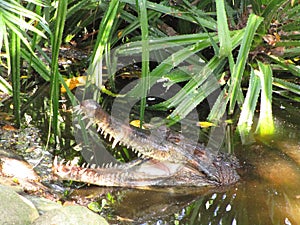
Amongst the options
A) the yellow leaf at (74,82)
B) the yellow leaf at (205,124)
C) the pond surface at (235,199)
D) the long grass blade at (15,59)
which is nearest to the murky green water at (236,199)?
the pond surface at (235,199)

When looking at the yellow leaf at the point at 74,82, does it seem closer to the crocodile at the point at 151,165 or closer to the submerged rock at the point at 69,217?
the crocodile at the point at 151,165

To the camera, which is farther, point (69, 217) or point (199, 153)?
point (199, 153)

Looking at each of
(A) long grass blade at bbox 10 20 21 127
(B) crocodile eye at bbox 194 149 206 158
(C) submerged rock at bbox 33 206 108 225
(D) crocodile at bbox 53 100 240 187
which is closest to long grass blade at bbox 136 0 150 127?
(D) crocodile at bbox 53 100 240 187

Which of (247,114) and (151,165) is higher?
(247,114)

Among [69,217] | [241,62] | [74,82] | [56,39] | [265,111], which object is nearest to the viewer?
[69,217]

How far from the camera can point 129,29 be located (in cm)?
469

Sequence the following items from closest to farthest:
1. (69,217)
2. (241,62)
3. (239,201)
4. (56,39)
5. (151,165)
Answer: (69,217), (56,39), (239,201), (151,165), (241,62)

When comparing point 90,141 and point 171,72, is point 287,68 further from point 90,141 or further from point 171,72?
point 90,141

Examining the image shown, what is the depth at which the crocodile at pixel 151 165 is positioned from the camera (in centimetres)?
311

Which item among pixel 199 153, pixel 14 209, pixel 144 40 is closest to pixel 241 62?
pixel 199 153

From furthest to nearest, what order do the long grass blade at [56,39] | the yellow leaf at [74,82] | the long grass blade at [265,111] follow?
1. the yellow leaf at [74,82]
2. the long grass blade at [265,111]
3. the long grass blade at [56,39]

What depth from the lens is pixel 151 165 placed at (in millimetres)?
3342

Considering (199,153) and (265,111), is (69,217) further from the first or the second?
(265,111)

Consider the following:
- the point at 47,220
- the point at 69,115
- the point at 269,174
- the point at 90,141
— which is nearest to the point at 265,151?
the point at 269,174
